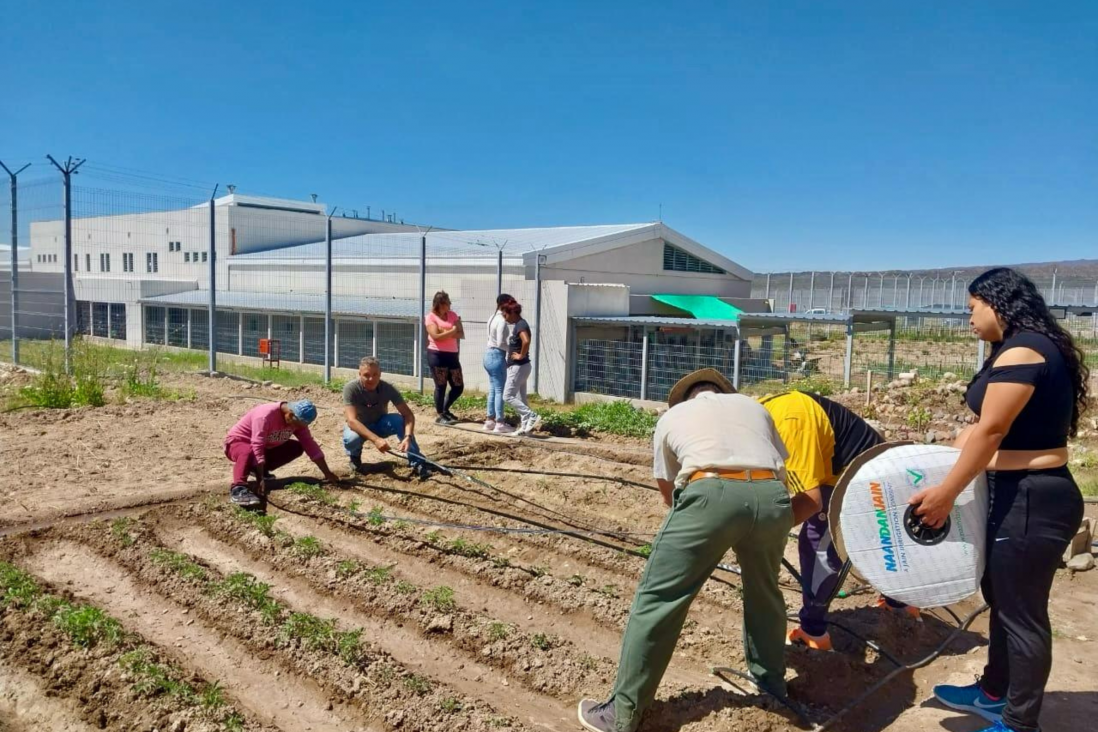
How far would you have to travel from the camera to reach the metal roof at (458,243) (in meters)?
20.8

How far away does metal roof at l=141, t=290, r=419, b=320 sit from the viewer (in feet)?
59.2

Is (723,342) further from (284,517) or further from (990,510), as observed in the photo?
(990,510)

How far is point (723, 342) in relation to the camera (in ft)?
48.7

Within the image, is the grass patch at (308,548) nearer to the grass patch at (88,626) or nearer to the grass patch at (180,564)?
the grass patch at (180,564)

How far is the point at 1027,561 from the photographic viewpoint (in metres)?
3.11

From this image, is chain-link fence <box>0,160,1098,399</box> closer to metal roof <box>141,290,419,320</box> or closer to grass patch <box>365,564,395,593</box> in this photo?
metal roof <box>141,290,419,320</box>

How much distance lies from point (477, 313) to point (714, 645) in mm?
11825

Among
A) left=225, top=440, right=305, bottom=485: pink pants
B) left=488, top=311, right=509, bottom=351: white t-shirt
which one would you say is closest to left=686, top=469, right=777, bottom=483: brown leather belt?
left=225, top=440, right=305, bottom=485: pink pants

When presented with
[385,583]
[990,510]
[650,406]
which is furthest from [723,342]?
[990,510]

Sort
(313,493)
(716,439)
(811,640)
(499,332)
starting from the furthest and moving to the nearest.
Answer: (499,332) < (313,493) < (811,640) < (716,439)

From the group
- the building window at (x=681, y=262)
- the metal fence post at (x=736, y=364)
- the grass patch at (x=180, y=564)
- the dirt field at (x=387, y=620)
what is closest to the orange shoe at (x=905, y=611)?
the dirt field at (x=387, y=620)

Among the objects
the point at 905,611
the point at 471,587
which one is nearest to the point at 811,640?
the point at 905,611

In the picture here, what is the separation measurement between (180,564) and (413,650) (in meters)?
1.80

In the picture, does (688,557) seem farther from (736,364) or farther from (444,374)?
(736,364)
